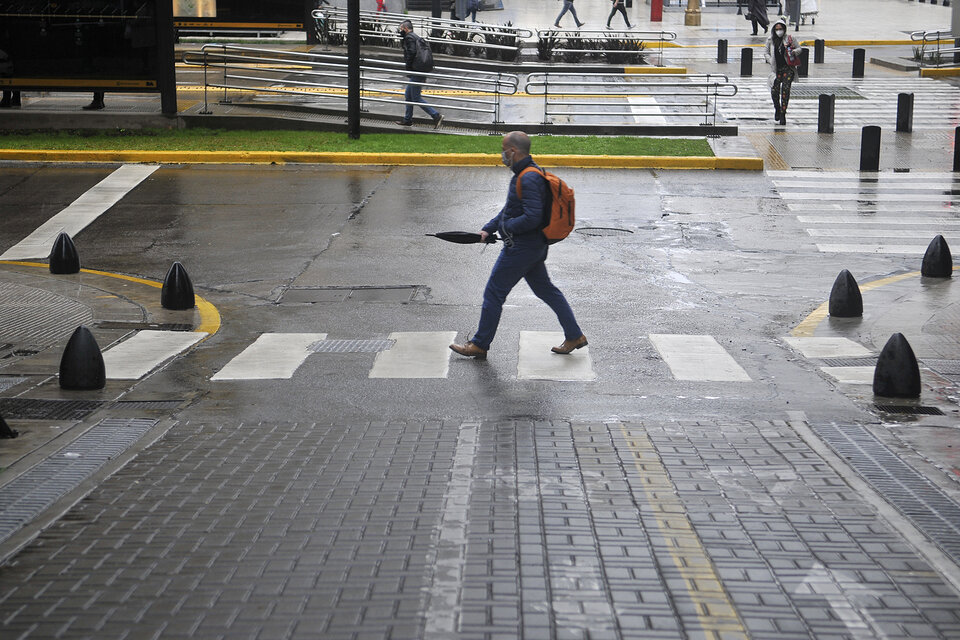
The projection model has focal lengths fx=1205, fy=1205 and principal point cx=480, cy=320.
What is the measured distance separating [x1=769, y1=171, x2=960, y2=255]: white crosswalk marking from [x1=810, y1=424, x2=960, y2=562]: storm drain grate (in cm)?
697

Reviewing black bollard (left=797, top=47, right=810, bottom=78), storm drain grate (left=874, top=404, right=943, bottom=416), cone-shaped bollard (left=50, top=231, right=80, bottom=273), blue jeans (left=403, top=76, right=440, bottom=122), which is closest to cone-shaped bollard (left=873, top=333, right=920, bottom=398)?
storm drain grate (left=874, top=404, right=943, bottom=416)

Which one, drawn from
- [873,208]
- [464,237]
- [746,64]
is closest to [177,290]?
[464,237]

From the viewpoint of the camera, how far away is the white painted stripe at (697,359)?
9.62 m

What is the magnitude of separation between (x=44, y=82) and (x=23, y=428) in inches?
638

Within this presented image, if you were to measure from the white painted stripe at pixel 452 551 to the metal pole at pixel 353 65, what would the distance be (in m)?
14.6

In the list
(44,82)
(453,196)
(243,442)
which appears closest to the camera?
(243,442)

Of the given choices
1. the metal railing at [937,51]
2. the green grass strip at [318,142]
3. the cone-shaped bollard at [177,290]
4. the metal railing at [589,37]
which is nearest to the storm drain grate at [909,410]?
the cone-shaped bollard at [177,290]

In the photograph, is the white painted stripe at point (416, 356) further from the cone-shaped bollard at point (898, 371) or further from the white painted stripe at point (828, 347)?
the cone-shaped bollard at point (898, 371)

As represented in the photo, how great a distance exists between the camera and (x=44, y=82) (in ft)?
74.7

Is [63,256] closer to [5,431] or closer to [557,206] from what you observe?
[5,431]

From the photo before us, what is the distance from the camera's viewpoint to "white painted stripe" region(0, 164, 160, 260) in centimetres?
1473

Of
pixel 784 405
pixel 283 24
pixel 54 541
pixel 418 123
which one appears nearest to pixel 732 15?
pixel 283 24

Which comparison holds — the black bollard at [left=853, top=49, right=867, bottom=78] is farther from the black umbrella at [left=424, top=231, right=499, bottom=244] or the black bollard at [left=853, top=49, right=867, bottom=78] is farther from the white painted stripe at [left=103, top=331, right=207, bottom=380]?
the white painted stripe at [left=103, top=331, right=207, bottom=380]

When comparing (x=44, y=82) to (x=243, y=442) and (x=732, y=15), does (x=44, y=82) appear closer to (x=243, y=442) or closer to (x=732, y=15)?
(x=243, y=442)
